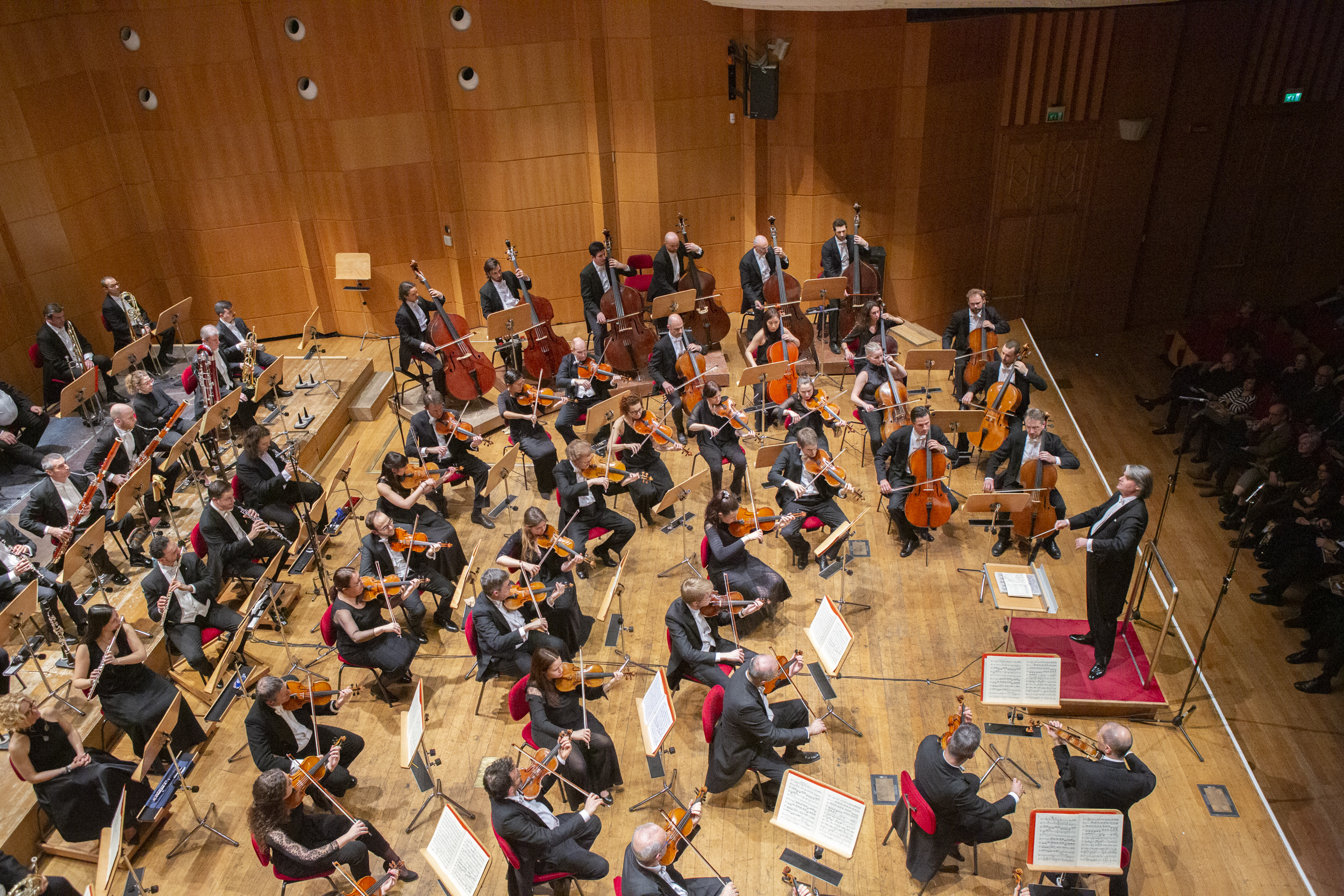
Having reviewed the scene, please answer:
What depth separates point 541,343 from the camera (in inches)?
396

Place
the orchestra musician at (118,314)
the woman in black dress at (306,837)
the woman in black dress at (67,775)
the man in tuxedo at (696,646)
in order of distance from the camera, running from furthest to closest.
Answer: the orchestra musician at (118,314), the man in tuxedo at (696,646), the woman in black dress at (67,775), the woman in black dress at (306,837)

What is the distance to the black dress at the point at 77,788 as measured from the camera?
18.2 ft

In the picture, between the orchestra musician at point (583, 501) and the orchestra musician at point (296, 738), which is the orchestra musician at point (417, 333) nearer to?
the orchestra musician at point (583, 501)

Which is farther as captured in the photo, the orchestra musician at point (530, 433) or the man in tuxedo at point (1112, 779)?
the orchestra musician at point (530, 433)

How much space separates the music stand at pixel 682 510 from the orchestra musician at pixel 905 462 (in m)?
1.52

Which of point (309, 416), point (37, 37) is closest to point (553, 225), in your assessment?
point (309, 416)

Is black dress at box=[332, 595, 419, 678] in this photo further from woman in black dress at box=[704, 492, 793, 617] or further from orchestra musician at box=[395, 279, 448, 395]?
orchestra musician at box=[395, 279, 448, 395]

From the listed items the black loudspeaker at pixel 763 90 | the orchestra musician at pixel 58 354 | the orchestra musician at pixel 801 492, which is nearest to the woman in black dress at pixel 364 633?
the orchestra musician at pixel 801 492

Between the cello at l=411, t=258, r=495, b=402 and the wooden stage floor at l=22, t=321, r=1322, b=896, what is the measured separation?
1.60 metres

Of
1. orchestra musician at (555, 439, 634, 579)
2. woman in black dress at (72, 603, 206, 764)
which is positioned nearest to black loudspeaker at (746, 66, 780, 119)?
orchestra musician at (555, 439, 634, 579)

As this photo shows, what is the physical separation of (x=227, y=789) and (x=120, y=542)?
3.02 meters

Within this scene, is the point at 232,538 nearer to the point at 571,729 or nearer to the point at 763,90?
the point at 571,729

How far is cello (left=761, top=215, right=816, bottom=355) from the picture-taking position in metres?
10.1

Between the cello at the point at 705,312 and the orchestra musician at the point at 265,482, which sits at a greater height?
the cello at the point at 705,312
